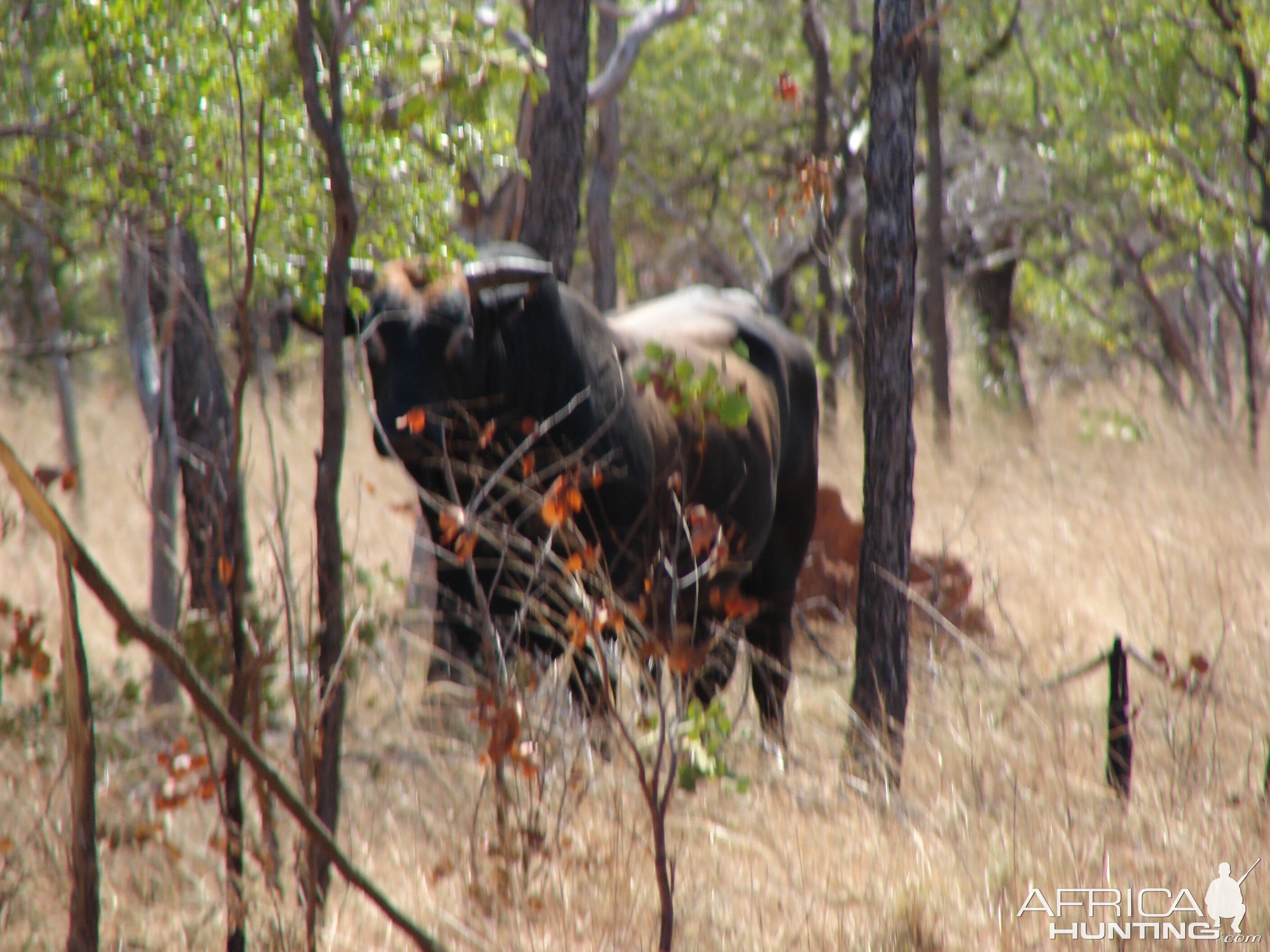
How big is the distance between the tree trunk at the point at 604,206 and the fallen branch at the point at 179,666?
7864 millimetres

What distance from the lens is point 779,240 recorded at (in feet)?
60.6

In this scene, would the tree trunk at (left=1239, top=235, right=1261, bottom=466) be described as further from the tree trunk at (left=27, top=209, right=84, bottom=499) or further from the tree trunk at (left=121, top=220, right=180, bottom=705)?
the tree trunk at (left=27, top=209, right=84, bottom=499)

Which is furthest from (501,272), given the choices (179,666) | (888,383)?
(179,666)

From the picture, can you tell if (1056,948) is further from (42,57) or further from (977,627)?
(42,57)

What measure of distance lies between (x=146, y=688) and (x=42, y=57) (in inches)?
123

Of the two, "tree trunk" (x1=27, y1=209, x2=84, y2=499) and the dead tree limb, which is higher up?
the dead tree limb

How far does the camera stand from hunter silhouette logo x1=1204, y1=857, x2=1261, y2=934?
9.51ft

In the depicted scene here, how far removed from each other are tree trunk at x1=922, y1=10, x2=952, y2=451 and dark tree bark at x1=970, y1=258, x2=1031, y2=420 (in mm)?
3291

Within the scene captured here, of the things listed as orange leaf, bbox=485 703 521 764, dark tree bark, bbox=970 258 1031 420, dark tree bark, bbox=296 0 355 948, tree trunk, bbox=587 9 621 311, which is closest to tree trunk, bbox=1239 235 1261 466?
dark tree bark, bbox=970 258 1031 420

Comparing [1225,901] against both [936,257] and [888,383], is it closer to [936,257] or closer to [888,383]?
[888,383]

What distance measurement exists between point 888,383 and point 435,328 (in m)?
1.67

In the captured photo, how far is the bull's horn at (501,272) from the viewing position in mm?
4246

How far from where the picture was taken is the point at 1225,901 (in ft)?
9.65

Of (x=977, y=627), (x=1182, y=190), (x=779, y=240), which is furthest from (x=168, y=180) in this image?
(x=779, y=240)
